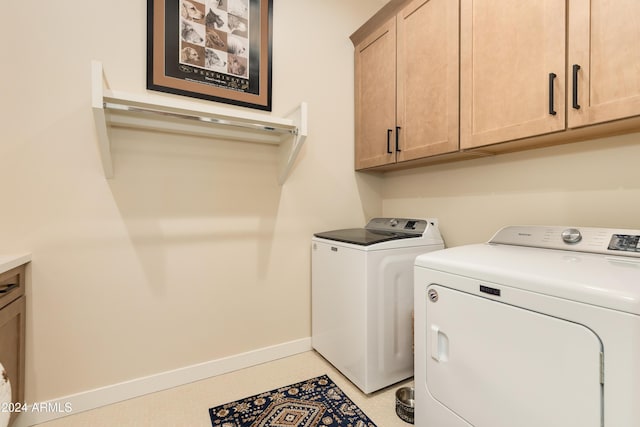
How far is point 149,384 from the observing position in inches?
63.6

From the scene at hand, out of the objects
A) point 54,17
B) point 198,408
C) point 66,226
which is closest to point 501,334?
point 198,408

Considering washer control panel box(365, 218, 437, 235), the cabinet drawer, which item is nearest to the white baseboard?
the cabinet drawer

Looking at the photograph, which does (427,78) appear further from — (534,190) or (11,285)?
(11,285)

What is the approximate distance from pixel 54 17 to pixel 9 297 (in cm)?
131

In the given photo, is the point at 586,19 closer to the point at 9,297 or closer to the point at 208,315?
the point at 208,315

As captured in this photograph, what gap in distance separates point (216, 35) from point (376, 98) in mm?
1093

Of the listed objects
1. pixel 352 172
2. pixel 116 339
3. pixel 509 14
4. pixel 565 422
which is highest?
pixel 509 14

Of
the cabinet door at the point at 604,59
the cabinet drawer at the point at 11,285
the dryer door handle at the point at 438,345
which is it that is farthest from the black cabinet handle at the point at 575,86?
the cabinet drawer at the point at 11,285

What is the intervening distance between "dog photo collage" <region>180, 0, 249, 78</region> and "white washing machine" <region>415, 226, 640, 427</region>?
1605 mm

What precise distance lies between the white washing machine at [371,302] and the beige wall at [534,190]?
194 mm

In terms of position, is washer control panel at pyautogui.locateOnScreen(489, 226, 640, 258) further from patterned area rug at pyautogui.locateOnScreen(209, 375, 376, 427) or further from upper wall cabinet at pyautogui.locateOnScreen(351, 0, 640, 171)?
patterned area rug at pyautogui.locateOnScreen(209, 375, 376, 427)

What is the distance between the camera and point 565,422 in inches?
31.0

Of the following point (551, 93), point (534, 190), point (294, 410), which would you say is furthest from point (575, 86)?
point (294, 410)

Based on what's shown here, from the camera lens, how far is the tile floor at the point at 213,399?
140 cm
